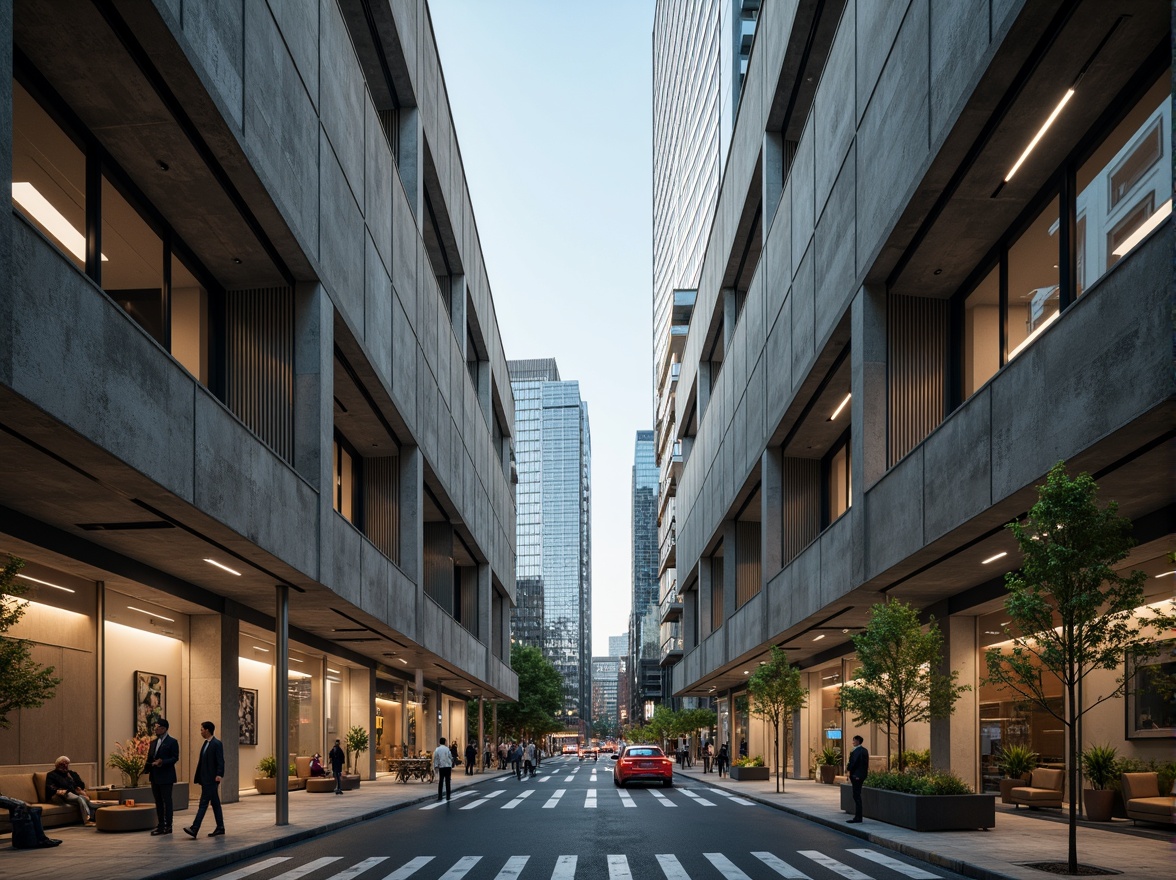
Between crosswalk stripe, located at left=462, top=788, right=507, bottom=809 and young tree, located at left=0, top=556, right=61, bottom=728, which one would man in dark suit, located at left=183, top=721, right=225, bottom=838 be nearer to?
young tree, located at left=0, top=556, right=61, bottom=728

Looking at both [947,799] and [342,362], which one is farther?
[342,362]

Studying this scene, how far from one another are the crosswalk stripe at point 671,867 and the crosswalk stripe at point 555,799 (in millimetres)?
12291

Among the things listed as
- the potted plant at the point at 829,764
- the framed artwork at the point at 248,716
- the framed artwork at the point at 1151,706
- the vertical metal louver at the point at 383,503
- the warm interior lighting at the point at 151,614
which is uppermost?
the vertical metal louver at the point at 383,503

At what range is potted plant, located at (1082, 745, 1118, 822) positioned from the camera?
62.1ft

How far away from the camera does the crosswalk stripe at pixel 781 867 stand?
13.2m

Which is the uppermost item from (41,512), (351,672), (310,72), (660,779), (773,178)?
(773,178)

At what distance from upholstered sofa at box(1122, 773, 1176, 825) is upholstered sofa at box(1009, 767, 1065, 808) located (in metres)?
2.93

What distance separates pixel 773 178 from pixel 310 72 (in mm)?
17998

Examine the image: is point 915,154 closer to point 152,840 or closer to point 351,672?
point 152,840

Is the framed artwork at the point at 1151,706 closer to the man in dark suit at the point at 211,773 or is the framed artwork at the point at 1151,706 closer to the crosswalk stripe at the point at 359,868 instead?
the crosswalk stripe at the point at 359,868

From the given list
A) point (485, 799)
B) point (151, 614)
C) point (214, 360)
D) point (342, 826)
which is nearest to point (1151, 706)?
point (342, 826)

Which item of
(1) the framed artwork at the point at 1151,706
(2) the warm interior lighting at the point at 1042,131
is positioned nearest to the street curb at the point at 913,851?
(1) the framed artwork at the point at 1151,706

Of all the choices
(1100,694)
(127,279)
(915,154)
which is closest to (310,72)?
(127,279)

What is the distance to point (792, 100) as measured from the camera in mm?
33625
